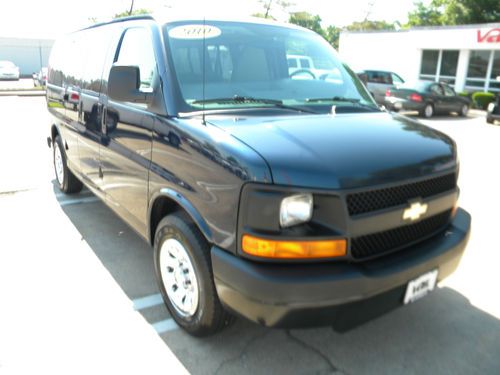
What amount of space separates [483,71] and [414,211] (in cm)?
2454

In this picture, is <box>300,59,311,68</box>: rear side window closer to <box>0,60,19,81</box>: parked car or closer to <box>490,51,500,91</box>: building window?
<box>490,51,500,91</box>: building window

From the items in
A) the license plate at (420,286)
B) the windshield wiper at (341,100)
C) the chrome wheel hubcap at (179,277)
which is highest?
the windshield wiper at (341,100)

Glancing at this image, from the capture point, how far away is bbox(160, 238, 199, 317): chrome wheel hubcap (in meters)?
2.80

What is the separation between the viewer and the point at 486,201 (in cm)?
604

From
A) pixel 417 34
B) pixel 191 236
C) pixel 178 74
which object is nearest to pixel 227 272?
pixel 191 236

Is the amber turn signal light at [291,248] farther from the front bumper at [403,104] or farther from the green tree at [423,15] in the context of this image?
the green tree at [423,15]

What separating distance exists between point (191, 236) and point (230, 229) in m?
0.41

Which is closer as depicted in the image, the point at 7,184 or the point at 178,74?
the point at 178,74

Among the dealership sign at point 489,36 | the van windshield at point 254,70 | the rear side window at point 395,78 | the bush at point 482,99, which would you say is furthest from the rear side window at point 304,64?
the dealership sign at point 489,36

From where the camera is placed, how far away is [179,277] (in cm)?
294

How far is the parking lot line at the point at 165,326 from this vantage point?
10.0 ft

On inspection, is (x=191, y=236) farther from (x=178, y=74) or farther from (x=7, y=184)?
(x=7, y=184)

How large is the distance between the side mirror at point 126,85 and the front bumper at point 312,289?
1267mm

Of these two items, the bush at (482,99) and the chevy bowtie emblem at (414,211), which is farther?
the bush at (482,99)
